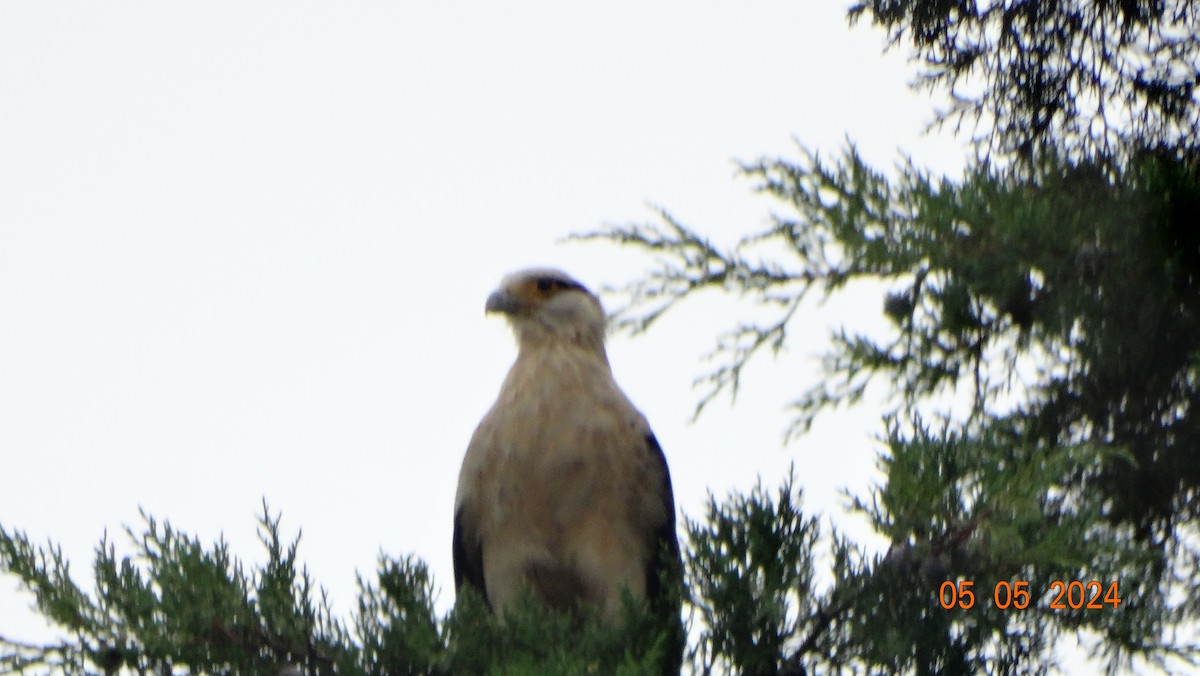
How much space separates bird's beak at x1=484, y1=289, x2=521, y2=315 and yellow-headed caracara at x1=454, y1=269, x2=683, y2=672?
434mm

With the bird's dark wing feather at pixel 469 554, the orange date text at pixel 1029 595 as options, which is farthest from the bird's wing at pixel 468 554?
the orange date text at pixel 1029 595

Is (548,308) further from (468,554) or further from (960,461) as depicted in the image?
(960,461)

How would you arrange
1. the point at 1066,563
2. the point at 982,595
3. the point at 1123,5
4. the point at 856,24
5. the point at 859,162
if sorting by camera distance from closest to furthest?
the point at 1066,563 → the point at 982,595 → the point at 859,162 → the point at 1123,5 → the point at 856,24

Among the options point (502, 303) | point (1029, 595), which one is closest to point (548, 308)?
point (502, 303)

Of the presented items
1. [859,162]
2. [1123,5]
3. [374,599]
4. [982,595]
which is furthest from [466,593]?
[1123,5]

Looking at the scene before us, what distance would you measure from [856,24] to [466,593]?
2.18 m

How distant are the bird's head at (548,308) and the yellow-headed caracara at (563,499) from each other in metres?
0.36

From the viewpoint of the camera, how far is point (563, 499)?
4.37 m

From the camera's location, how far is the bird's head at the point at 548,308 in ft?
16.6

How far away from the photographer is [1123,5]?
3.85 meters

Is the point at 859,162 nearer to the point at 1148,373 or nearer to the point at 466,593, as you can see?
the point at 1148,373

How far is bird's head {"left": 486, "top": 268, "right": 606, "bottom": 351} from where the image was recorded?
16.6 feet

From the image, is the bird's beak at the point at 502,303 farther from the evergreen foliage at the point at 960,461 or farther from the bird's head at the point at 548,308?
the evergreen foliage at the point at 960,461

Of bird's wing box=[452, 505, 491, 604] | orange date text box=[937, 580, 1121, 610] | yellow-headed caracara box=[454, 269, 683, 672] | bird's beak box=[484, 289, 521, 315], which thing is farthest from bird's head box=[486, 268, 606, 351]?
orange date text box=[937, 580, 1121, 610]
